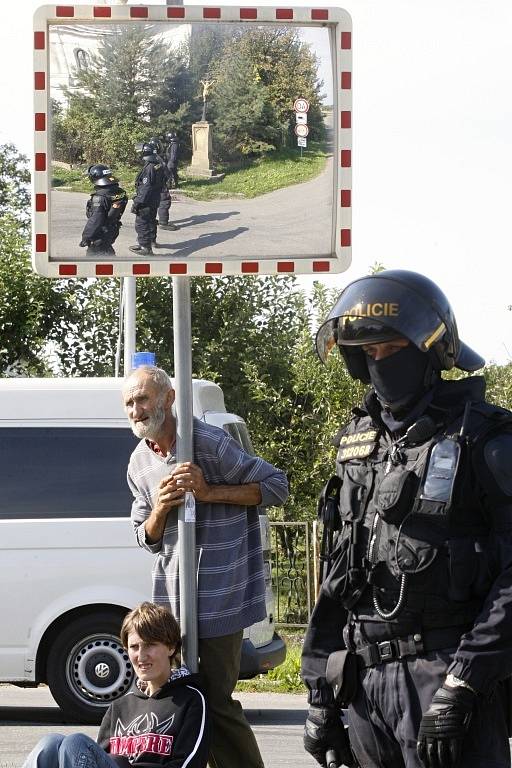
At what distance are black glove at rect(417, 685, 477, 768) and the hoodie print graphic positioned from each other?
161 cm

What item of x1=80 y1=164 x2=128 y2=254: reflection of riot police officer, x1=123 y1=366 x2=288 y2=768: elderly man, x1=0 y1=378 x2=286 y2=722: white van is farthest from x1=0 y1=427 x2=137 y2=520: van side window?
x1=80 y1=164 x2=128 y2=254: reflection of riot police officer

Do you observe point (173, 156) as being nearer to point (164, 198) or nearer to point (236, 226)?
point (164, 198)

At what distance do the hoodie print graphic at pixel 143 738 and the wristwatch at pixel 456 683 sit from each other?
5.42 feet

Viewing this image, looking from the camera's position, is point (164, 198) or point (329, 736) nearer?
point (329, 736)

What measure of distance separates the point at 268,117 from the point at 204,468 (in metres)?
1.38

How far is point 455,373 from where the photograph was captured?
16.4 meters

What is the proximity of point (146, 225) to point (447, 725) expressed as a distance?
1.78 m

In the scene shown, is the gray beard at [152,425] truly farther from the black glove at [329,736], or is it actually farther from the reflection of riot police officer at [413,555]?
the black glove at [329,736]

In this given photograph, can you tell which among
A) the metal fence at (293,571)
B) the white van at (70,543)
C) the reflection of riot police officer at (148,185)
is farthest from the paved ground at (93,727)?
the reflection of riot police officer at (148,185)

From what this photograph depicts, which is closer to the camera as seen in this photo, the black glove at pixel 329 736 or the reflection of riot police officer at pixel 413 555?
the reflection of riot police officer at pixel 413 555

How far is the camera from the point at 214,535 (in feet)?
15.7

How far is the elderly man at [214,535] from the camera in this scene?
4.69 meters

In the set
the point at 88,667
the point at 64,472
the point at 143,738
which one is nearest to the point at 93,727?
the point at 88,667

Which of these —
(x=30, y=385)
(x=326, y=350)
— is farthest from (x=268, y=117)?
(x=30, y=385)
